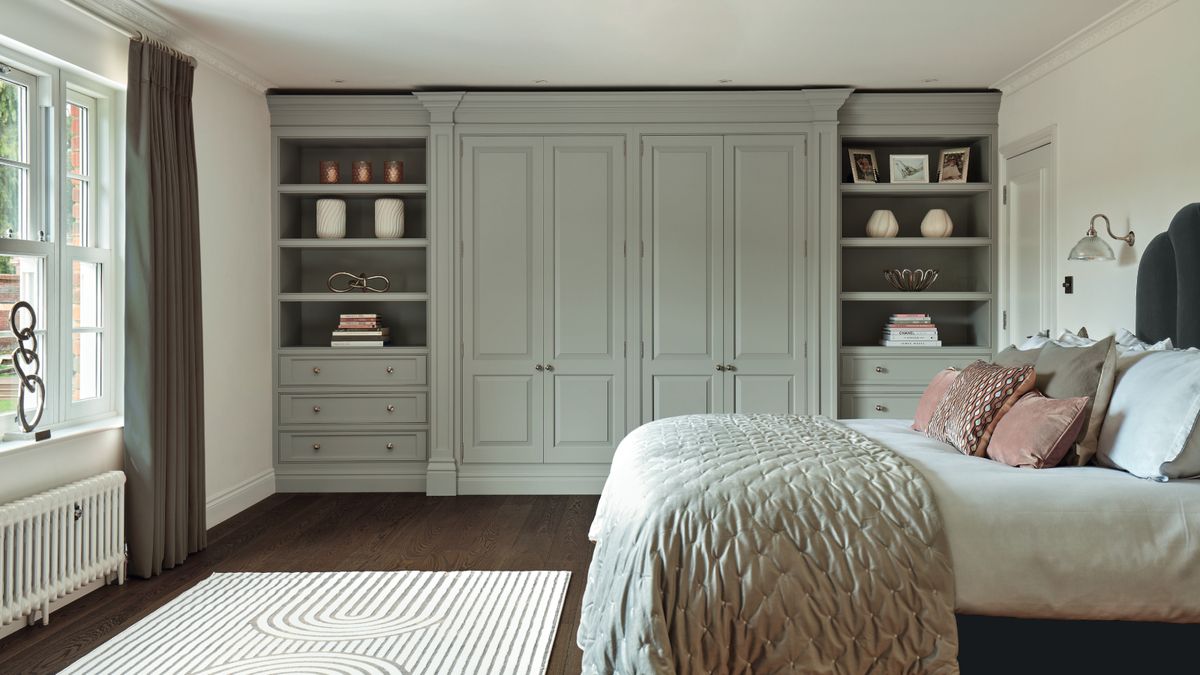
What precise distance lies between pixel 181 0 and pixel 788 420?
→ 3077 mm

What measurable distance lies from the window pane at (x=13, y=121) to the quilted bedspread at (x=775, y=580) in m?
2.73

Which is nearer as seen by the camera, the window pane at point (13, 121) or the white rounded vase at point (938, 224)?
the window pane at point (13, 121)

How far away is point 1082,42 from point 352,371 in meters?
4.33

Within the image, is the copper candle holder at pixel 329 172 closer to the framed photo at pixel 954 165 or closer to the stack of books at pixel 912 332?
the stack of books at pixel 912 332

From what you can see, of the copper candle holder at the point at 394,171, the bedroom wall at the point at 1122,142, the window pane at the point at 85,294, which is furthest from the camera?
the copper candle holder at the point at 394,171

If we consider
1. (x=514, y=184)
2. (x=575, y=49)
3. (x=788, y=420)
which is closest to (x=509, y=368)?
(x=514, y=184)

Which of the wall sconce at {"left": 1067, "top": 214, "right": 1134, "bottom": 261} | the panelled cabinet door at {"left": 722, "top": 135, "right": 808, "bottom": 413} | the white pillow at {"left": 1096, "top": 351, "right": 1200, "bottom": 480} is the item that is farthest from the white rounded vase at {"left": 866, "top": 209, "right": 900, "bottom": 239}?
the white pillow at {"left": 1096, "top": 351, "right": 1200, "bottom": 480}

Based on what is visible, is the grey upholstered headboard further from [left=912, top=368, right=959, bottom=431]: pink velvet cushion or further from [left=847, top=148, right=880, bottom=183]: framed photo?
[left=847, top=148, right=880, bottom=183]: framed photo

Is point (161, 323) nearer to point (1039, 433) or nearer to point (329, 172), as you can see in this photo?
point (329, 172)

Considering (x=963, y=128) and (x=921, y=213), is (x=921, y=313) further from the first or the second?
(x=963, y=128)

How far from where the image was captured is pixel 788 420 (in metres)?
3.12

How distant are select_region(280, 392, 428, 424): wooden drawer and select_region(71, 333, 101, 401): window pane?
4.88 ft

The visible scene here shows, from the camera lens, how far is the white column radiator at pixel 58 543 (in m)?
2.73

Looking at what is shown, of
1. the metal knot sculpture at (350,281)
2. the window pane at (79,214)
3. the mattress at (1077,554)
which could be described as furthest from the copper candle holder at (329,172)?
the mattress at (1077,554)
